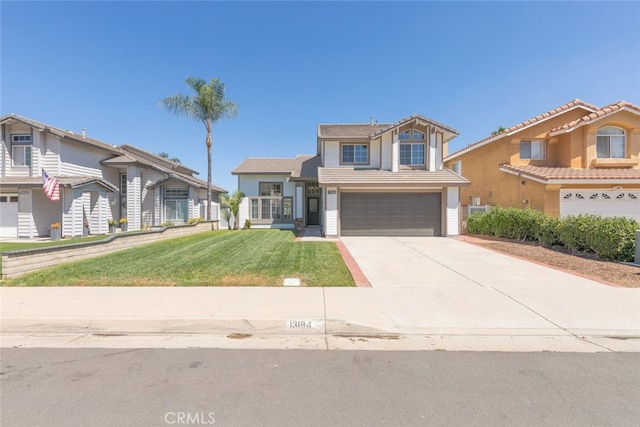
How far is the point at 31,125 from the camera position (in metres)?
15.1

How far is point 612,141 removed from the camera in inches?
665

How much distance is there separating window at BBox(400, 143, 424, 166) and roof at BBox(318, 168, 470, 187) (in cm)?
64

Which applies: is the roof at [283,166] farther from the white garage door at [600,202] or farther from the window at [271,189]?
the white garage door at [600,202]

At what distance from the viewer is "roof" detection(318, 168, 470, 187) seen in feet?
47.4

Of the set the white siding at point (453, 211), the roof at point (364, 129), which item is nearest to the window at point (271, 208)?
the roof at point (364, 129)

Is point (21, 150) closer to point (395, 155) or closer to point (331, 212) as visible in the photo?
point (331, 212)

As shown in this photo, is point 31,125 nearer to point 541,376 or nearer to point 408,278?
point 408,278

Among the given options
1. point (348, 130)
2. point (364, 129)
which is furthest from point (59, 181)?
point (364, 129)

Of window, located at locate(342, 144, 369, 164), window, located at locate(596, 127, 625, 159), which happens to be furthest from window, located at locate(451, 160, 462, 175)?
window, located at locate(342, 144, 369, 164)

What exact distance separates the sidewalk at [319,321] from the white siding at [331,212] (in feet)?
29.4

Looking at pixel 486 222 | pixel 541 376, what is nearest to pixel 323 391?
pixel 541 376

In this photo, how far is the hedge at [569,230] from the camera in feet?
28.3

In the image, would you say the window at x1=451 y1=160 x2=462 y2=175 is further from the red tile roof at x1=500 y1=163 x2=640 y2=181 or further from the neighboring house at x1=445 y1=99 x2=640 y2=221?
Result: the red tile roof at x1=500 y1=163 x2=640 y2=181

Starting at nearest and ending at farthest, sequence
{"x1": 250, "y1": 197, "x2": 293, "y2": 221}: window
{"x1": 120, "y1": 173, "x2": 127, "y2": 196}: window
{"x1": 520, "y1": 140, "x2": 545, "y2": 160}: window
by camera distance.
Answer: {"x1": 520, "y1": 140, "x2": 545, "y2": 160}: window < {"x1": 120, "y1": 173, "x2": 127, "y2": 196}: window < {"x1": 250, "y1": 197, "x2": 293, "y2": 221}: window
